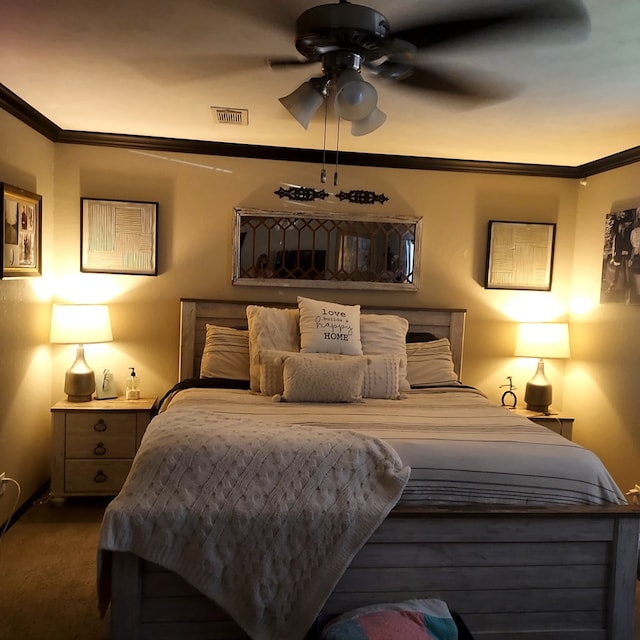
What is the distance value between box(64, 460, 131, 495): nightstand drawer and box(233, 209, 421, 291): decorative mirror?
139cm

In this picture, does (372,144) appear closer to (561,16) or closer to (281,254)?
(281,254)

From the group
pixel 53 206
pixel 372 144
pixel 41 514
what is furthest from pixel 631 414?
pixel 53 206

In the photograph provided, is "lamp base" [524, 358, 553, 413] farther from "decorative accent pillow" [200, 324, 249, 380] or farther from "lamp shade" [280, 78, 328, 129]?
"lamp shade" [280, 78, 328, 129]

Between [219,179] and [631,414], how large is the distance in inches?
117

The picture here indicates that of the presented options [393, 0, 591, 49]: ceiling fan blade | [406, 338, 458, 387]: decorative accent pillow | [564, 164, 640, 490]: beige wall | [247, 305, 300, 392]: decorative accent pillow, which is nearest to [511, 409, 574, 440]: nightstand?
[564, 164, 640, 490]: beige wall

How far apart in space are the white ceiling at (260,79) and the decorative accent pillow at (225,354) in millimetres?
1230

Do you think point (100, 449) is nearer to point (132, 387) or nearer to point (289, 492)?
point (132, 387)

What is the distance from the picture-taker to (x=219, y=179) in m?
3.84

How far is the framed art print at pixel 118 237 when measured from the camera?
3701 millimetres

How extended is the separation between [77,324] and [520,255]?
3003 mm

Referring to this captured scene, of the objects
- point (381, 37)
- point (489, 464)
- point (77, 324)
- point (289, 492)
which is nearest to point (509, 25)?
point (381, 37)

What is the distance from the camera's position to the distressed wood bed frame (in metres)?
2.05

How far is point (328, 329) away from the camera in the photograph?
3277mm

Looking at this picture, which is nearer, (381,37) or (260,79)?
(381,37)
